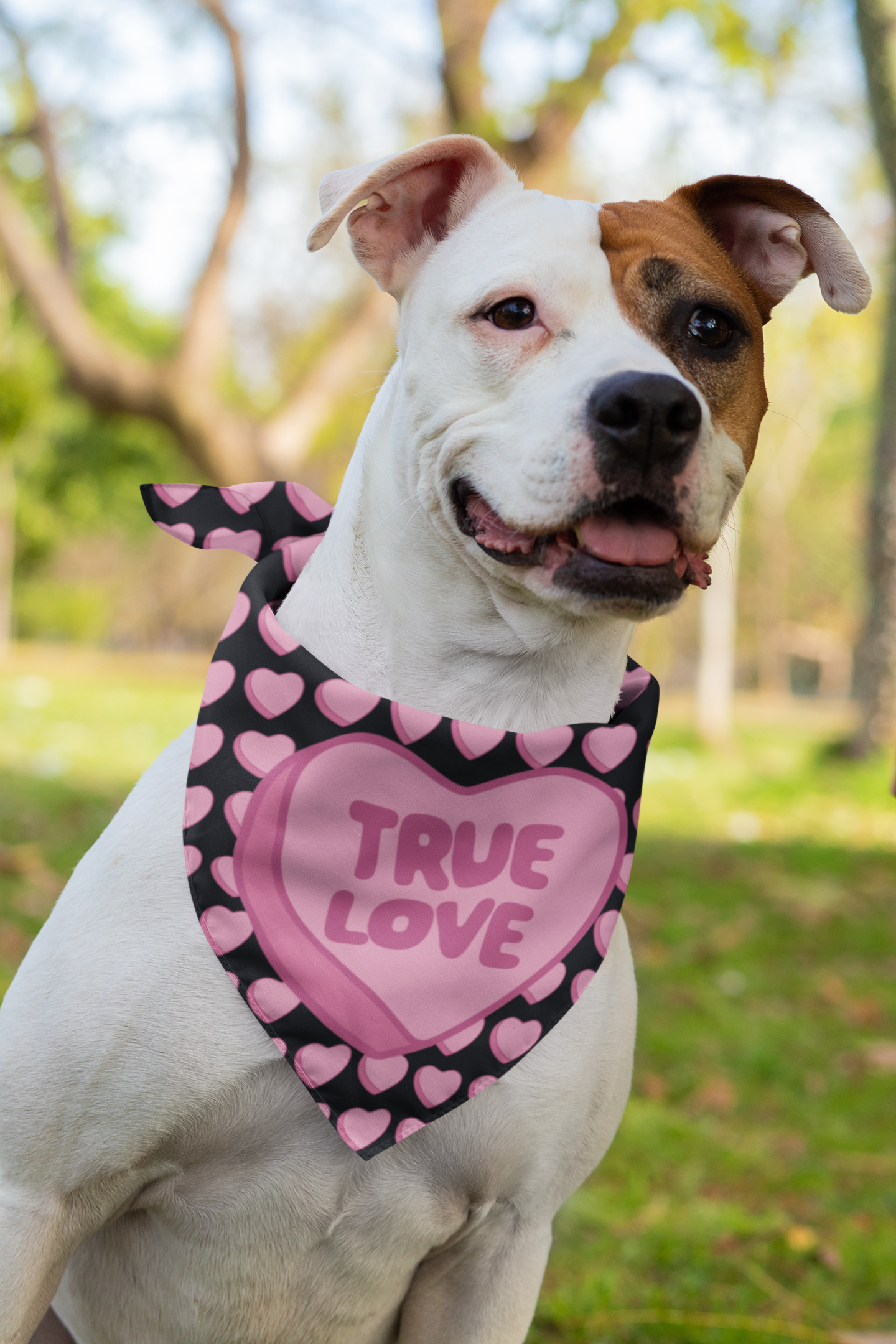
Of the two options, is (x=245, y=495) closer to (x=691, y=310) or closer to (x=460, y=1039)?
(x=691, y=310)

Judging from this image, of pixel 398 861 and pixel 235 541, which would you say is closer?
pixel 398 861

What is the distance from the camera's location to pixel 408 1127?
6.27 feet

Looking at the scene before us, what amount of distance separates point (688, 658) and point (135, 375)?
2983 cm

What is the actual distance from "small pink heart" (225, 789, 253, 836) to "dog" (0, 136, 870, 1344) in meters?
0.10

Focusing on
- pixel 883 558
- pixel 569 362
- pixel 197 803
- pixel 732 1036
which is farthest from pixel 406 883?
pixel 883 558

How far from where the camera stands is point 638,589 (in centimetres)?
187

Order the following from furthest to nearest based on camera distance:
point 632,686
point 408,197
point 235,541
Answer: point 235,541, point 632,686, point 408,197

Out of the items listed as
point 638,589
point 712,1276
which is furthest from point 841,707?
point 638,589

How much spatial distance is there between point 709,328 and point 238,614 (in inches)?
39.2

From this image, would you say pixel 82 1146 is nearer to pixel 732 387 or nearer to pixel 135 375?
pixel 732 387

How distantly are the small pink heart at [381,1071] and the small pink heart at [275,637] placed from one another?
71 cm

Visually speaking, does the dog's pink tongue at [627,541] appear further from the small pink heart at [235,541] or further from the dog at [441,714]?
the small pink heart at [235,541]

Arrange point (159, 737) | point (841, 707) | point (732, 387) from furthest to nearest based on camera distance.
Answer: point (841, 707)
point (159, 737)
point (732, 387)

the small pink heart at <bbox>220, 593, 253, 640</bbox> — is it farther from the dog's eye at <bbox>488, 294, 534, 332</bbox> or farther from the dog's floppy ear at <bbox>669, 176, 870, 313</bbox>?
the dog's floppy ear at <bbox>669, 176, 870, 313</bbox>
